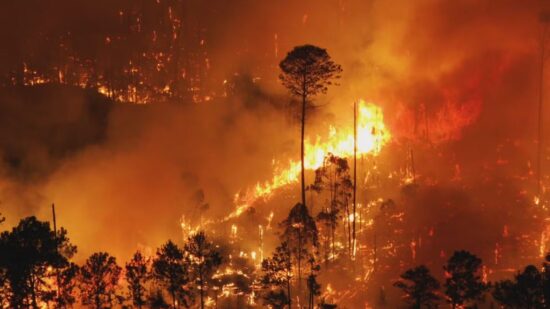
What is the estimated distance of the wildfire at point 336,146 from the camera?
53378mm

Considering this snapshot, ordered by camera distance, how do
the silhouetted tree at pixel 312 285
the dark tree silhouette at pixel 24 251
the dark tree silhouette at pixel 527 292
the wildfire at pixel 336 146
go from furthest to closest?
the wildfire at pixel 336 146 < the silhouetted tree at pixel 312 285 < the dark tree silhouette at pixel 24 251 < the dark tree silhouette at pixel 527 292

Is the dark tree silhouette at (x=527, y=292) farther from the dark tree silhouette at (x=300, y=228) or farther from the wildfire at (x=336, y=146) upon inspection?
the wildfire at (x=336, y=146)

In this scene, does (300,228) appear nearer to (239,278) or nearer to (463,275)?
(239,278)

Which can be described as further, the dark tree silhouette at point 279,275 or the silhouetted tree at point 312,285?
the dark tree silhouette at point 279,275

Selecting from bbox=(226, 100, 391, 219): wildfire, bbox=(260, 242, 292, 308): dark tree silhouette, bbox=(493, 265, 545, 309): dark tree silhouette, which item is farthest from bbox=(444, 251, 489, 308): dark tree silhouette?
bbox=(226, 100, 391, 219): wildfire

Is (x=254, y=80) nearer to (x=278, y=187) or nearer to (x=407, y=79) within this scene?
(x=407, y=79)

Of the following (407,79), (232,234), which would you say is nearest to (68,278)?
(232,234)

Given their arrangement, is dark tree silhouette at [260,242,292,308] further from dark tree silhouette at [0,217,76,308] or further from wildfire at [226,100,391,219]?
wildfire at [226,100,391,219]

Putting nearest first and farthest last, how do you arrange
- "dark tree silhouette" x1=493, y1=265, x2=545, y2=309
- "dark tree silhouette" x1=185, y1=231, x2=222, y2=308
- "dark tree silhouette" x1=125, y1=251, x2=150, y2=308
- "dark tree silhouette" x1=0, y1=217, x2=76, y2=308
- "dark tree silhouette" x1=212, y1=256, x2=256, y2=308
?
"dark tree silhouette" x1=493, y1=265, x2=545, y2=309, "dark tree silhouette" x1=0, y1=217, x2=76, y2=308, "dark tree silhouette" x1=185, y1=231, x2=222, y2=308, "dark tree silhouette" x1=125, y1=251, x2=150, y2=308, "dark tree silhouette" x1=212, y1=256, x2=256, y2=308

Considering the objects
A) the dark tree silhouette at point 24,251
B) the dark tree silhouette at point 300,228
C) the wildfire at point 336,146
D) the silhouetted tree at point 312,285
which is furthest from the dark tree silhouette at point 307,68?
the wildfire at point 336,146

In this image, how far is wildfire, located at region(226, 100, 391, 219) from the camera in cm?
5338

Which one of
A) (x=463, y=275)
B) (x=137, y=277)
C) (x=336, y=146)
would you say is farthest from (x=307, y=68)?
(x=336, y=146)

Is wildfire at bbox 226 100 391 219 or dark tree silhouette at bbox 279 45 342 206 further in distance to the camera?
wildfire at bbox 226 100 391 219

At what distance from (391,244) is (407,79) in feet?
98.9
